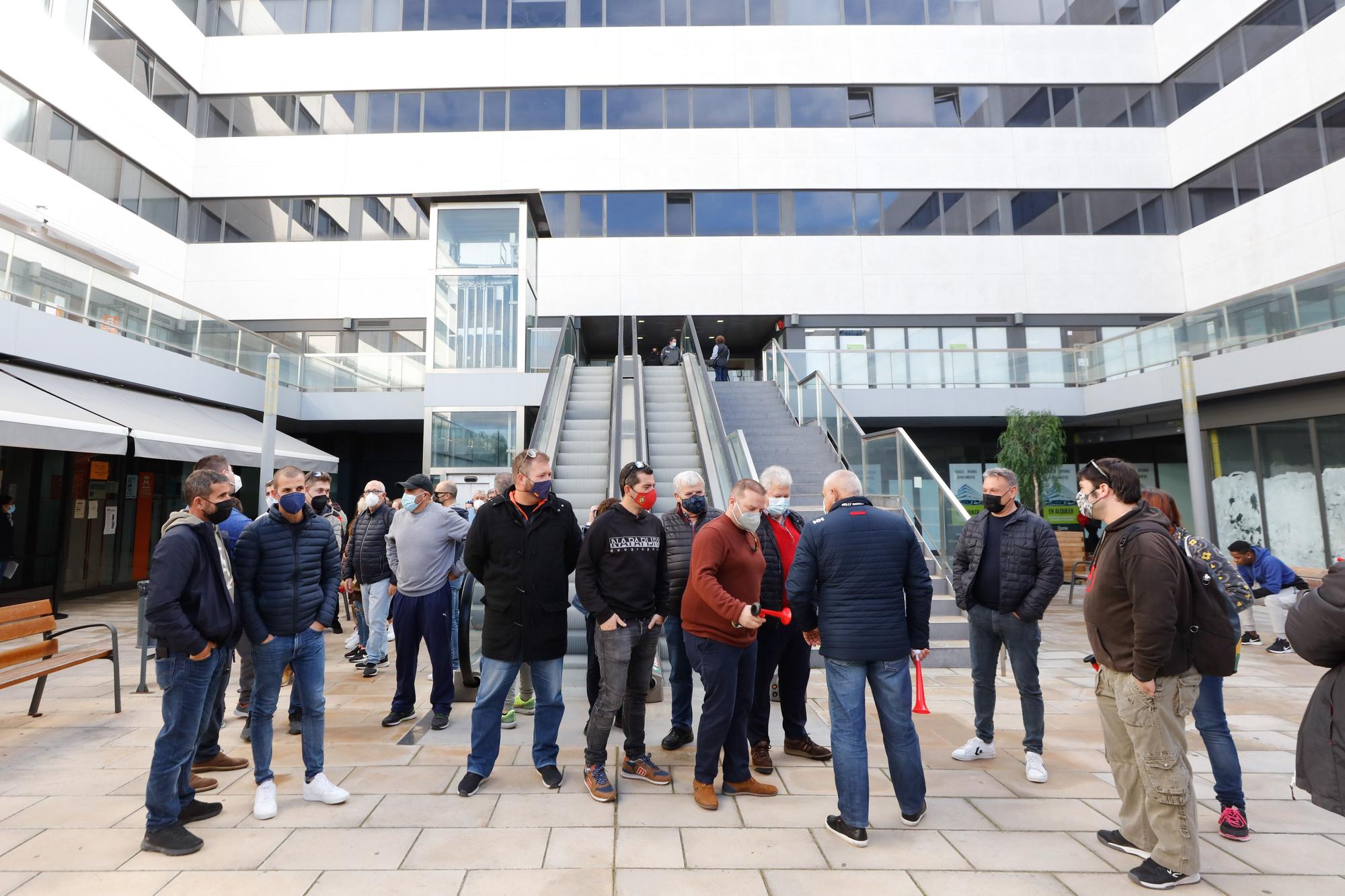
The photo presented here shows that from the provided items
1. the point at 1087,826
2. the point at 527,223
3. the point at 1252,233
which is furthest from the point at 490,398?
the point at 1252,233

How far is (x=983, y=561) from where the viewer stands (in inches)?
172

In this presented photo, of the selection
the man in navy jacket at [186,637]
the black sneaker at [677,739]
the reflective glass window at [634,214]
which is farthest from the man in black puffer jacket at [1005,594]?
the reflective glass window at [634,214]

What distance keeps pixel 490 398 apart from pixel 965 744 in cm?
1112

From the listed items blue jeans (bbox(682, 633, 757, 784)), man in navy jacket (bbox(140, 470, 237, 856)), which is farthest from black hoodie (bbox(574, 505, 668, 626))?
man in navy jacket (bbox(140, 470, 237, 856))

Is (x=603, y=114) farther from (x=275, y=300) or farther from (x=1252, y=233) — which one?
(x=1252, y=233)

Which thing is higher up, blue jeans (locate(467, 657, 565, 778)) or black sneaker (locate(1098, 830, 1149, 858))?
blue jeans (locate(467, 657, 565, 778))

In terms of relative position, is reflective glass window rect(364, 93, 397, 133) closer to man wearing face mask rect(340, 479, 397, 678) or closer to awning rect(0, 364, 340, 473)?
awning rect(0, 364, 340, 473)

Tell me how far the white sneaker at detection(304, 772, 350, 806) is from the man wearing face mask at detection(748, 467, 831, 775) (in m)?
2.40

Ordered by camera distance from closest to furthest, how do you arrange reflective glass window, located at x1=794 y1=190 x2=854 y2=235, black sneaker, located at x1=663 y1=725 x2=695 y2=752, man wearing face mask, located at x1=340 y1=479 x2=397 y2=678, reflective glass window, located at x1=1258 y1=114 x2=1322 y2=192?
black sneaker, located at x1=663 y1=725 x2=695 y2=752 < man wearing face mask, located at x1=340 y1=479 x2=397 y2=678 < reflective glass window, located at x1=1258 y1=114 x2=1322 y2=192 < reflective glass window, located at x1=794 y1=190 x2=854 y2=235

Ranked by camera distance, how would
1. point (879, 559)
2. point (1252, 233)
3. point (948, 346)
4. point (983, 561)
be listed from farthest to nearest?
point (948, 346)
point (1252, 233)
point (983, 561)
point (879, 559)

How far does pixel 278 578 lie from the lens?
144 inches

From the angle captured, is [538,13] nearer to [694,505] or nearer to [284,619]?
[694,505]

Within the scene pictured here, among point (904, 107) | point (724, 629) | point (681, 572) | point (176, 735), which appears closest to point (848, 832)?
point (724, 629)

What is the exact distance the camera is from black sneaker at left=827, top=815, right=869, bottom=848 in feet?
10.3
